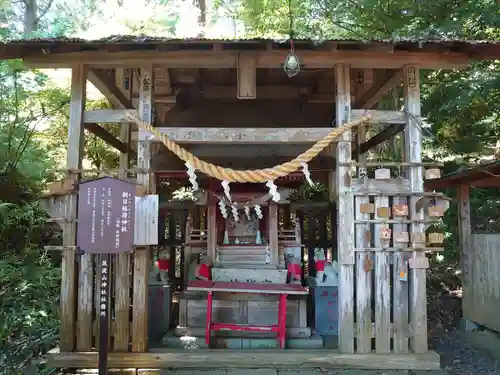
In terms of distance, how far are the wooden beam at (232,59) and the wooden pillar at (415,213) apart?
249 mm

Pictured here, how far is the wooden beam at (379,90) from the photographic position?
250 inches

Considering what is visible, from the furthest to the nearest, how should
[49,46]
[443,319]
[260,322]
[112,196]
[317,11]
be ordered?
[317,11] → [443,319] → [260,322] → [49,46] → [112,196]

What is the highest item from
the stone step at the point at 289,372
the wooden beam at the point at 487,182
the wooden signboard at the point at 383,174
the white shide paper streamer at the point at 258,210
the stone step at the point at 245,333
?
the wooden beam at the point at 487,182

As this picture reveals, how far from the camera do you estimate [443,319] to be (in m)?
9.12

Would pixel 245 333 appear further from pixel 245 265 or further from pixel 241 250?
pixel 241 250

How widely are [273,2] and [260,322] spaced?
948 centimetres

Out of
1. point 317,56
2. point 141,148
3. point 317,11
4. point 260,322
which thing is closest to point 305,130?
point 317,56

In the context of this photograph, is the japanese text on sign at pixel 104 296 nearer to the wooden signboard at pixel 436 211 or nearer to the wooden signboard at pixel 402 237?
the wooden signboard at pixel 402 237

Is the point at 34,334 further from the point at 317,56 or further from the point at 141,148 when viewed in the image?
the point at 317,56

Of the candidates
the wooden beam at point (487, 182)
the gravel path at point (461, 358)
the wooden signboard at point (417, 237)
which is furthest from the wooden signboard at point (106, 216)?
the wooden beam at point (487, 182)

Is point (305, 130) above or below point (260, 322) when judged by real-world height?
above

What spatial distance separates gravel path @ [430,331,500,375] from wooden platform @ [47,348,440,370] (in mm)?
1062

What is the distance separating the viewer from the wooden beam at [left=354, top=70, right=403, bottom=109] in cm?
635

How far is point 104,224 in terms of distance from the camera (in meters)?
4.62
